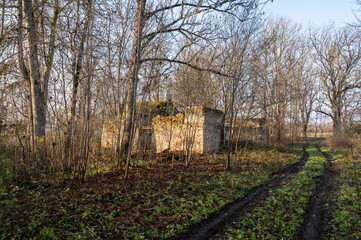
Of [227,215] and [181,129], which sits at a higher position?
[181,129]

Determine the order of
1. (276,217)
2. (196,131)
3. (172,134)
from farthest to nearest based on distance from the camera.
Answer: (172,134) < (196,131) < (276,217)

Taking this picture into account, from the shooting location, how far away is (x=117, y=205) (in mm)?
4598

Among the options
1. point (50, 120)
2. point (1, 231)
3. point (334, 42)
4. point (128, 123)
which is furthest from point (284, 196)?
point (334, 42)

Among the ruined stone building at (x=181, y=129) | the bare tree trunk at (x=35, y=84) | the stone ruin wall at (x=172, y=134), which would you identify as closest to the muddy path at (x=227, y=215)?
the bare tree trunk at (x=35, y=84)

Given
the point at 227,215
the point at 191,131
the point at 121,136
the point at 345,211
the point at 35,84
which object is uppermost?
the point at 35,84

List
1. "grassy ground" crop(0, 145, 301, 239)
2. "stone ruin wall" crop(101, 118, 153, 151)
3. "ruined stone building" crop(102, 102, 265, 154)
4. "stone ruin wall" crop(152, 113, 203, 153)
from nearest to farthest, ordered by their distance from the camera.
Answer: "grassy ground" crop(0, 145, 301, 239) → "stone ruin wall" crop(101, 118, 153, 151) → "ruined stone building" crop(102, 102, 265, 154) → "stone ruin wall" crop(152, 113, 203, 153)

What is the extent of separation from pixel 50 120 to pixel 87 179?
2102 mm

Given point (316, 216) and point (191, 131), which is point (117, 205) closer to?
point (316, 216)

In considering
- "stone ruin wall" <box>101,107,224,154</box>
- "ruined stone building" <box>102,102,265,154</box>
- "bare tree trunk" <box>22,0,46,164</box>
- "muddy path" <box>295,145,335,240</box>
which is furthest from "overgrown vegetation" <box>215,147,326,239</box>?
"stone ruin wall" <box>101,107,224,154</box>

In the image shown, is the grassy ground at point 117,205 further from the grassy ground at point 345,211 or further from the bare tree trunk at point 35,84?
the grassy ground at point 345,211

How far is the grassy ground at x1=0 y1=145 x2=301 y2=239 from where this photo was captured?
11.6 feet

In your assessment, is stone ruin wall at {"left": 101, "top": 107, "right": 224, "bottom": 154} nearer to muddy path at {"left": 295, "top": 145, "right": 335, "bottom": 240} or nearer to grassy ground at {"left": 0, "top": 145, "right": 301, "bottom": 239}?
grassy ground at {"left": 0, "top": 145, "right": 301, "bottom": 239}

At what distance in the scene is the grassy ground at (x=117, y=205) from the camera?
11.6ft

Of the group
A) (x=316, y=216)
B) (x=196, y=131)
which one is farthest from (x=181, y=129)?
(x=316, y=216)
